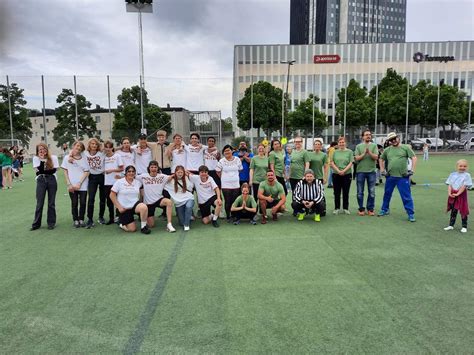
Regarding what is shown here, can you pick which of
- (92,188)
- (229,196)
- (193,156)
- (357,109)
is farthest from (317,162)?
(357,109)

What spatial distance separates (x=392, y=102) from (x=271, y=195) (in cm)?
3753

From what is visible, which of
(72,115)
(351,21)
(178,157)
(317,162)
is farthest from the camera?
(351,21)

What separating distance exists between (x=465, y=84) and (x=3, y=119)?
71.2 meters

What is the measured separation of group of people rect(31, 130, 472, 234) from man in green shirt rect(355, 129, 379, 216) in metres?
0.02

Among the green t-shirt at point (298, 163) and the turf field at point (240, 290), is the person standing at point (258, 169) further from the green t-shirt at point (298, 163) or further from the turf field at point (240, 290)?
the turf field at point (240, 290)

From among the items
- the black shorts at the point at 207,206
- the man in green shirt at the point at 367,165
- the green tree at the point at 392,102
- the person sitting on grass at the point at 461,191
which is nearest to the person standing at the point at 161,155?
the black shorts at the point at 207,206

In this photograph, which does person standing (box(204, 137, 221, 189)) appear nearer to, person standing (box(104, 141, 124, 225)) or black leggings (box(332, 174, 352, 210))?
person standing (box(104, 141, 124, 225))

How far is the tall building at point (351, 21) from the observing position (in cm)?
12038

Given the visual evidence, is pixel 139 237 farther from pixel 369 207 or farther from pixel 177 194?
pixel 369 207

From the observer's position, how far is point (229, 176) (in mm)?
7207

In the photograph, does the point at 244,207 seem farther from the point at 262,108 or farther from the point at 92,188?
the point at 262,108

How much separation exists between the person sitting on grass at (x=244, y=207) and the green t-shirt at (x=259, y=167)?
557mm

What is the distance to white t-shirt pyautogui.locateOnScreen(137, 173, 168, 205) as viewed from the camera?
6.69m

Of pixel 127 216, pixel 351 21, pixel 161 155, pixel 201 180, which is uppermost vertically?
pixel 351 21
